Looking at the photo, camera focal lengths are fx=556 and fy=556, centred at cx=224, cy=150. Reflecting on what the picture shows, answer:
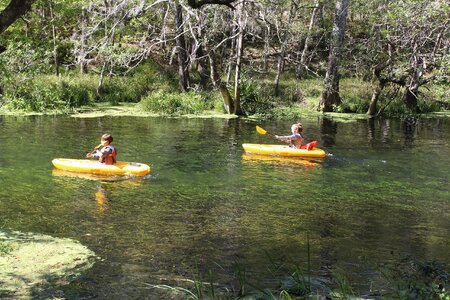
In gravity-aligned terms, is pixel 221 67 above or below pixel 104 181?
above

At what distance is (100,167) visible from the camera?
10.8 m

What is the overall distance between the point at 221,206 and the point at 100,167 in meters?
3.11

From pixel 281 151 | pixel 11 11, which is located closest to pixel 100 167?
pixel 281 151

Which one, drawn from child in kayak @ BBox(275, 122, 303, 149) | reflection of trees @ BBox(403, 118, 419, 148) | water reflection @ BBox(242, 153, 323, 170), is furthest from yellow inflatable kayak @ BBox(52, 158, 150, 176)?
reflection of trees @ BBox(403, 118, 419, 148)

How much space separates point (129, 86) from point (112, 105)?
8.18 feet

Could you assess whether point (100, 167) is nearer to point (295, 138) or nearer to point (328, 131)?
point (295, 138)

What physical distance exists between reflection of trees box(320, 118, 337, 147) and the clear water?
211 mm

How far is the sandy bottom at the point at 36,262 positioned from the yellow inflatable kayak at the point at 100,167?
3893mm

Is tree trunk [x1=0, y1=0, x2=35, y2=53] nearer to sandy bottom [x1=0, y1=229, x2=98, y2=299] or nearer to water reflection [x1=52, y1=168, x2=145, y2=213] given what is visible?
sandy bottom [x1=0, y1=229, x2=98, y2=299]

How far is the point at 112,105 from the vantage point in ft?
74.0

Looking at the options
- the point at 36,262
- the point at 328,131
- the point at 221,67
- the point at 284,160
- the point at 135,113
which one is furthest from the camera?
the point at 221,67

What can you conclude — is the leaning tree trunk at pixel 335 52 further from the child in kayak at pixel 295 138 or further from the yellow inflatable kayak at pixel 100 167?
the yellow inflatable kayak at pixel 100 167

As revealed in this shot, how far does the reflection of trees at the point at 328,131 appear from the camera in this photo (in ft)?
51.6

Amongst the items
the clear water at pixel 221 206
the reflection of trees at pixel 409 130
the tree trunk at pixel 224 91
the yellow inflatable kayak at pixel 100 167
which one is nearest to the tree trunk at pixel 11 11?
the clear water at pixel 221 206
